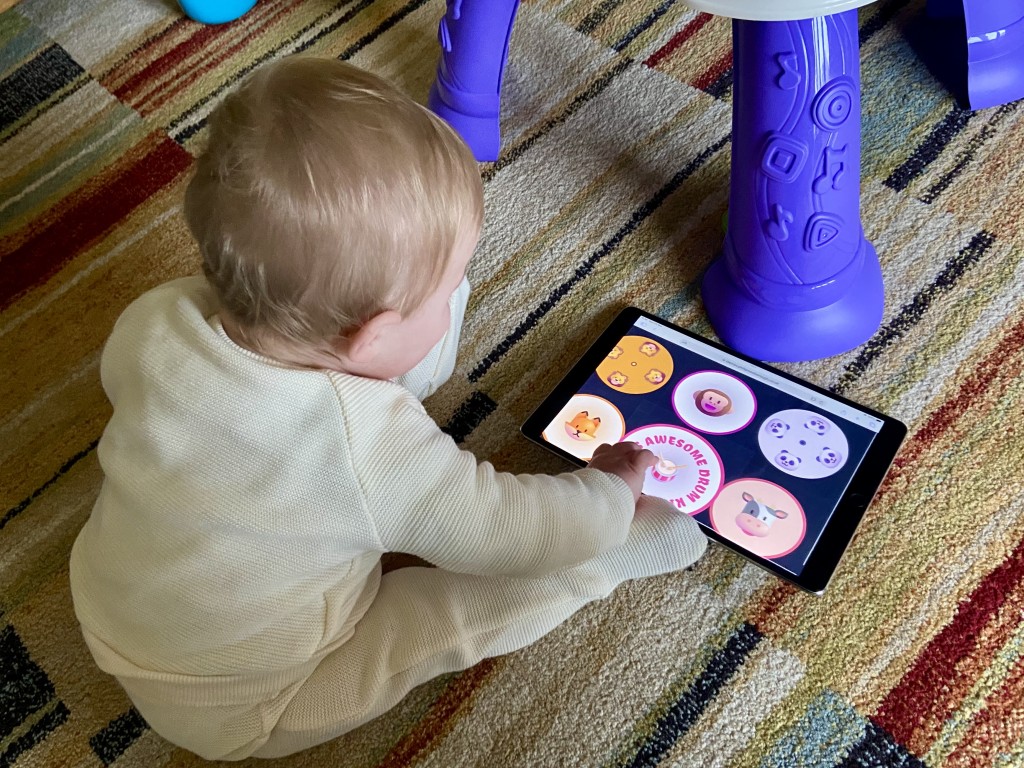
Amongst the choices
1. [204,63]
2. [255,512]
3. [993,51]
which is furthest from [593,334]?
[204,63]

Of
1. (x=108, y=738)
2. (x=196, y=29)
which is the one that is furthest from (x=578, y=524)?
(x=196, y=29)

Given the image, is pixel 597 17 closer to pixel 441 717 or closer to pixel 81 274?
pixel 81 274

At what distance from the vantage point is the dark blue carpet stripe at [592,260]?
80cm

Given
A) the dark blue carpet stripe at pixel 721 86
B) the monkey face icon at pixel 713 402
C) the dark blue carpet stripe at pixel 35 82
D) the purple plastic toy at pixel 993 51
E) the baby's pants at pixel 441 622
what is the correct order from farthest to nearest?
the dark blue carpet stripe at pixel 35 82
the dark blue carpet stripe at pixel 721 86
the purple plastic toy at pixel 993 51
the monkey face icon at pixel 713 402
the baby's pants at pixel 441 622

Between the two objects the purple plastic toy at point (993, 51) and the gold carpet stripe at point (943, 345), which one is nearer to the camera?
the gold carpet stripe at point (943, 345)

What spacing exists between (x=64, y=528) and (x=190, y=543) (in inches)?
11.7

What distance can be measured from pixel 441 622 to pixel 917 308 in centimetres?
50

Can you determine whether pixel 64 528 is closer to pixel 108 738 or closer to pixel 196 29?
pixel 108 738

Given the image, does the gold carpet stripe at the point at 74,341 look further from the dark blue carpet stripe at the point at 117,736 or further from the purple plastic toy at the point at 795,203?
the purple plastic toy at the point at 795,203

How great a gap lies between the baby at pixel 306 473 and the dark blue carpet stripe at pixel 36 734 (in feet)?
0.38

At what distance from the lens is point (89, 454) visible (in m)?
0.77

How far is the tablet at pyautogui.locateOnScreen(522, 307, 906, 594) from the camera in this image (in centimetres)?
64

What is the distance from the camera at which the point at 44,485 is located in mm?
757

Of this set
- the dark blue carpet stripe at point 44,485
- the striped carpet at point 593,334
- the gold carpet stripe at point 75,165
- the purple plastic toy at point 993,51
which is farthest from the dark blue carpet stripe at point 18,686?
the purple plastic toy at point 993,51
